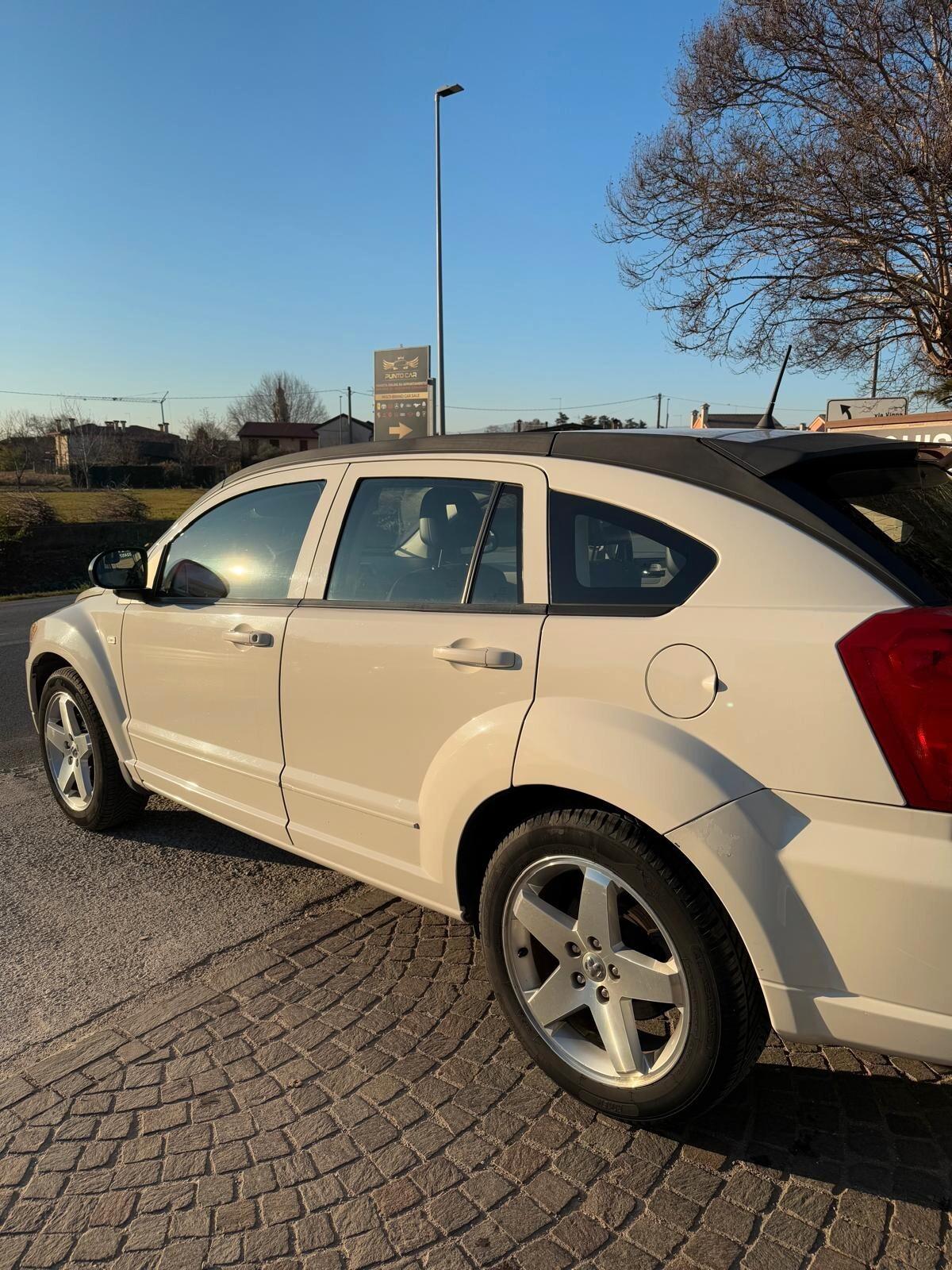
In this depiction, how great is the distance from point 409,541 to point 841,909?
5.72 ft

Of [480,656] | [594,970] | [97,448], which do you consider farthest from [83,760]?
[97,448]

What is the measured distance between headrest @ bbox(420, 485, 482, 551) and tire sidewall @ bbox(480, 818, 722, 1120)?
36.7 inches

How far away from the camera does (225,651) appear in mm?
3326

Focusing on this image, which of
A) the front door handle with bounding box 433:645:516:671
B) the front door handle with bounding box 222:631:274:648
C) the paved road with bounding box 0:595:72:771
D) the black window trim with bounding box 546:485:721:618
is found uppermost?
the black window trim with bounding box 546:485:721:618

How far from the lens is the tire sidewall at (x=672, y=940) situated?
80.9 inches

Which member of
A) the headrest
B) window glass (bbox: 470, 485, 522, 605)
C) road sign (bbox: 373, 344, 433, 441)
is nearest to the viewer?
window glass (bbox: 470, 485, 522, 605)

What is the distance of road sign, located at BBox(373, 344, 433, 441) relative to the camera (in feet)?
69.9

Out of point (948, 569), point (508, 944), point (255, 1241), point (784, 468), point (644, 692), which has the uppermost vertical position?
point (784, 468)

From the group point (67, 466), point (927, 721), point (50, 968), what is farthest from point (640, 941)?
point (67, 466)

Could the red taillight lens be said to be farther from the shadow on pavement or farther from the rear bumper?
the shadow on pavement

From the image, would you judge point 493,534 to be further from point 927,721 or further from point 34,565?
point 34,565

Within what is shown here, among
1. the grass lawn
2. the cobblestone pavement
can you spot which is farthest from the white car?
the grass lawn

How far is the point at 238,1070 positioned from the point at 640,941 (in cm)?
125

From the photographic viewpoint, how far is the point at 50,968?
316 centimetres
